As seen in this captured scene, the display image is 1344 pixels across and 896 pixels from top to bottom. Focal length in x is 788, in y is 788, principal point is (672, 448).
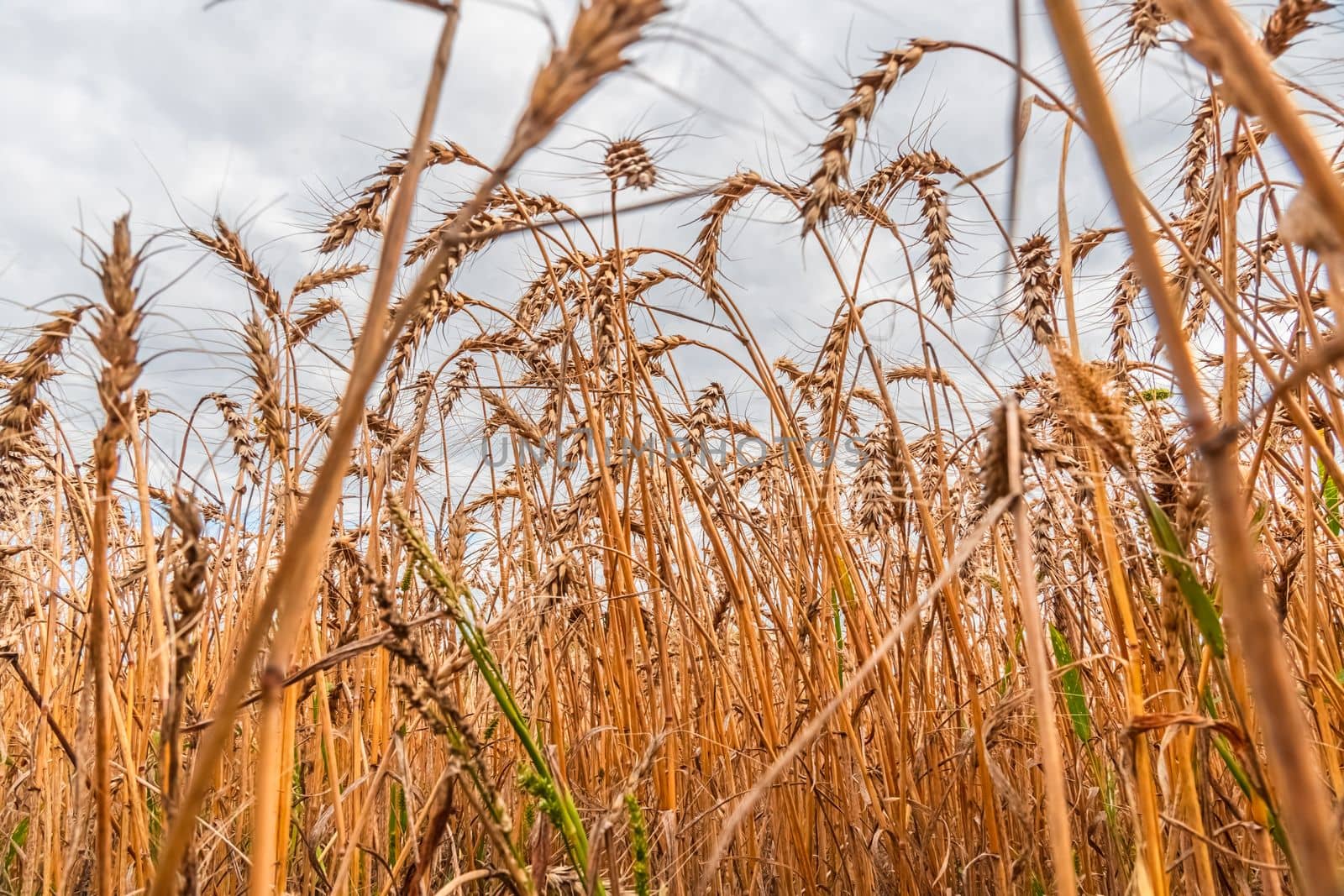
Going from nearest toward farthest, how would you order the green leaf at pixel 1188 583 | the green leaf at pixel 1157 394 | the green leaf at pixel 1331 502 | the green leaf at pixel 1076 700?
the green leaf at pixel 1188 583 < the green leaf at pixel 1076 700 < the green leaf at pixel 1331 502 < the green leaf at pixel 1157 394

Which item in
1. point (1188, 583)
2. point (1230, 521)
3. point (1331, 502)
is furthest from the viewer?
point (1331, 502)

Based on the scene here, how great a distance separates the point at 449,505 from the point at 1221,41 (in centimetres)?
344

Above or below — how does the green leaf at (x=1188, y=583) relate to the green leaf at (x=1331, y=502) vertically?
below

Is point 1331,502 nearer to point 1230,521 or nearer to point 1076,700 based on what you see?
point 1076,700

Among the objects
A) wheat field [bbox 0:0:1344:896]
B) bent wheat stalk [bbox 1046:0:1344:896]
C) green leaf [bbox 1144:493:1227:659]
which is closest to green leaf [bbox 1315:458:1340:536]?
wheat field [bbox 0:0:1344:896]

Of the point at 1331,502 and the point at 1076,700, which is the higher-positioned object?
the point at 1331,502

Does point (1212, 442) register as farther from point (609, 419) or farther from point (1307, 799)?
point (609, 419)

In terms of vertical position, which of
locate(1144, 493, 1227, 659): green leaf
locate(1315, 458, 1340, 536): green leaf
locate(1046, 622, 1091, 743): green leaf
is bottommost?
locate(1046, 622, 1091, 743): green leaf

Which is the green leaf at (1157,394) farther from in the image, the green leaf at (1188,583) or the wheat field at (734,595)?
the green leaf at (1188,583)

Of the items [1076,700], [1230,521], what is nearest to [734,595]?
[1076,700]

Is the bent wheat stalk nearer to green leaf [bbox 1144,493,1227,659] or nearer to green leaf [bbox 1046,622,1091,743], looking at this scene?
green leaf [bbox 1144,493,1227,659]

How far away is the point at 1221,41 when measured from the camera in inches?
15.8

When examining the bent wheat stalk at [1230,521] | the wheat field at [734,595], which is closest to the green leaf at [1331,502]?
the wheat field at [734,595]

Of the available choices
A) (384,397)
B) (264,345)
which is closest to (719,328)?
(384,397)
